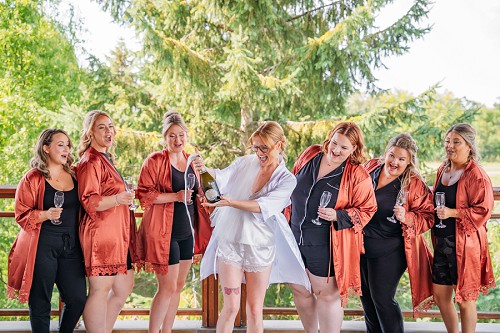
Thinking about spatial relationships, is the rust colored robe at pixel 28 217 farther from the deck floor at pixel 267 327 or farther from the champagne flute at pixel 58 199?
the deck floor at pixel 267 327

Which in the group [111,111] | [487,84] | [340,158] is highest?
[487,84]

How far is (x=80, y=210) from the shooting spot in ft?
11.2

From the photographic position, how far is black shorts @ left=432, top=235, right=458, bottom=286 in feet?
11.8

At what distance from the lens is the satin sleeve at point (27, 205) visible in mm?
3244

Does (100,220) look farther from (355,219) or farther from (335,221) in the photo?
(355,219)

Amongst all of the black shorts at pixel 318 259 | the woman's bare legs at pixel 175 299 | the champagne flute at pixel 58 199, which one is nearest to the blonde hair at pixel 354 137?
the black shorts at pixel 318 259

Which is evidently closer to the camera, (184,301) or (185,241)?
(185,241)

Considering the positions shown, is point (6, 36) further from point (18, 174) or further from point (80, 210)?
point (80, 210)

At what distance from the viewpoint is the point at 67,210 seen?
3352mm

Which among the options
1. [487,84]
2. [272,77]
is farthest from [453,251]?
[487,84]

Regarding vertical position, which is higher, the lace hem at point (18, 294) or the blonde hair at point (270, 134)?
the blonde hair at point (270, 134)

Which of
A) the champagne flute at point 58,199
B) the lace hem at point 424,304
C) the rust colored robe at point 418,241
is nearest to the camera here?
the champagne flute at point 58,199

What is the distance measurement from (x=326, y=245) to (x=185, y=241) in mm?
863

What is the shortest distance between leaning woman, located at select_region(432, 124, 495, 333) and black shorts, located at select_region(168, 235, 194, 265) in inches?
58.9
